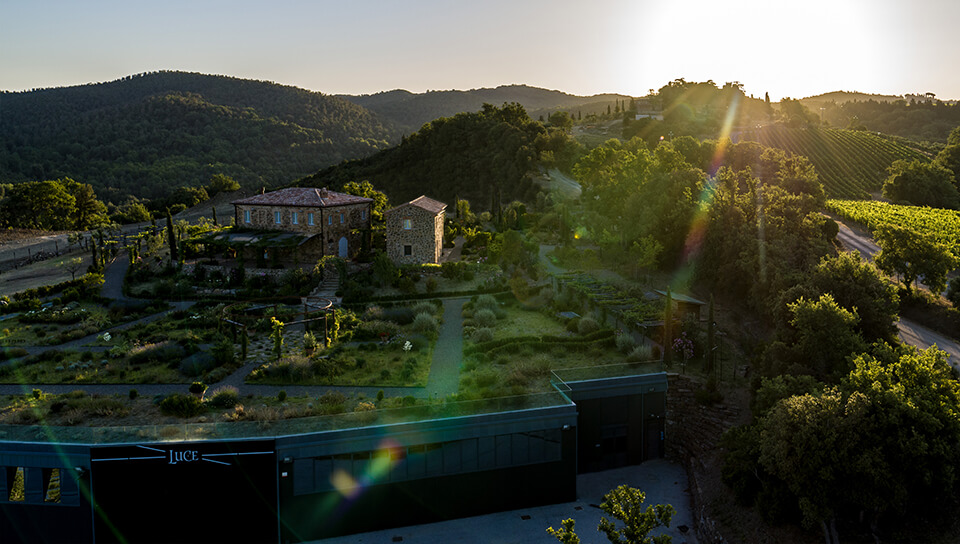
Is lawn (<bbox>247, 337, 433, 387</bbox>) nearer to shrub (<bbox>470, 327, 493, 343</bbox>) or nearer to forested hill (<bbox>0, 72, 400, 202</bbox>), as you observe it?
shrub (<bbox>470, 327, 493, 343</bbox>)

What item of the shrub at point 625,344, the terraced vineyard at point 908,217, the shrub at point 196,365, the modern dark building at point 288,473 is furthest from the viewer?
the terraced vineyard at point 908,217

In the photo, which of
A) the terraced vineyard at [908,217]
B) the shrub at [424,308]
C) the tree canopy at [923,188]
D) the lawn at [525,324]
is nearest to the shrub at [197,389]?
the shrub at [424,308]

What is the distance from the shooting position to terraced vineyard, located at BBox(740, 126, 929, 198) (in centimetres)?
7406

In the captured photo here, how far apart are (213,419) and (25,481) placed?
17.1ft

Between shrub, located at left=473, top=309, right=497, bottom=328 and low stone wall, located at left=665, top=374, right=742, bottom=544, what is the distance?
30.9 ft

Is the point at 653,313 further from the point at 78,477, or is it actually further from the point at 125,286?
the point at 125,286

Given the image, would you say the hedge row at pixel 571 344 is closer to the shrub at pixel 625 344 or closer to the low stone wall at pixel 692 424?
the shrub at pixel 625 344

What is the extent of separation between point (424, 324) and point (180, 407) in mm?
11291

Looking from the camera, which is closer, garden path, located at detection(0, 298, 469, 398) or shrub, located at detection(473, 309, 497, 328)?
garden path, located at detection(0, 298, 469, 398)

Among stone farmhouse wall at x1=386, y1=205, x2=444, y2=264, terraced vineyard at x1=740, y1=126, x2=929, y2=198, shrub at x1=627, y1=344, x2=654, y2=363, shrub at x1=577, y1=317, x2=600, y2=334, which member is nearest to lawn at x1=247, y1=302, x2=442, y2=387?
shrub at x1=577, y1=317, x2=600, y2=334

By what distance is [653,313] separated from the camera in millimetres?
28500

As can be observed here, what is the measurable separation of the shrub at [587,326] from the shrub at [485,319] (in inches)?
166

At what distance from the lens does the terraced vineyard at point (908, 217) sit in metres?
40.0

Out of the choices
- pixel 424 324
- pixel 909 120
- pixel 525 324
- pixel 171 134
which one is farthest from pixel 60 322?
pixel 909 120
